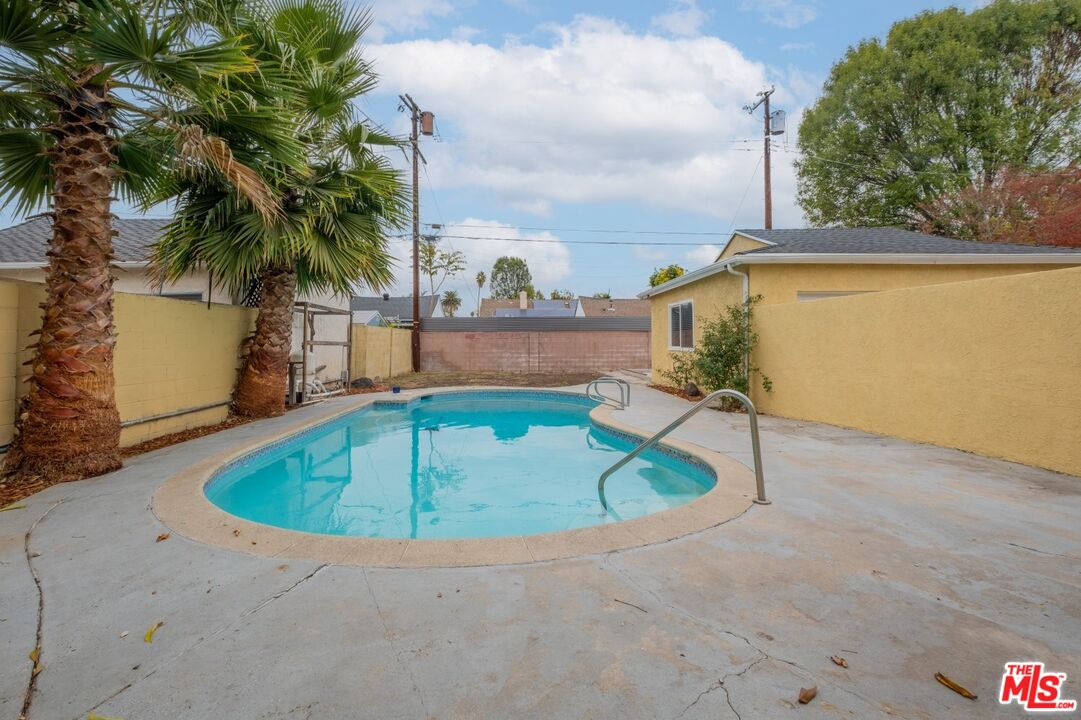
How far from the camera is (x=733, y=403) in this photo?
895cm

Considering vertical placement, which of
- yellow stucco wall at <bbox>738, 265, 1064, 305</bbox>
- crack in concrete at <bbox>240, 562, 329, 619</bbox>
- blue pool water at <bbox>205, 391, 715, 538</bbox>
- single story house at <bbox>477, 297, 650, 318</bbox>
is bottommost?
blue pool water at <bbox>205, 391, 715, 538</bbox>

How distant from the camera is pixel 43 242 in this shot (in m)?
10.3

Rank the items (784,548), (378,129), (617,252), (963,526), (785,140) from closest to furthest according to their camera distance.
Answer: (784,548) < (963,526) < (378,129) < (785,140) < (617,252)

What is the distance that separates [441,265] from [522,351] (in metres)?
21.7

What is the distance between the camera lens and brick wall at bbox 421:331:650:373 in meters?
18.4

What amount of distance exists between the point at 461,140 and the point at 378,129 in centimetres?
1284

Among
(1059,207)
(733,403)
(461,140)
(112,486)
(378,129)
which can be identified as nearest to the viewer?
(112,486)

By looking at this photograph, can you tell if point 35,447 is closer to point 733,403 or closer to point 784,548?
point 784,548

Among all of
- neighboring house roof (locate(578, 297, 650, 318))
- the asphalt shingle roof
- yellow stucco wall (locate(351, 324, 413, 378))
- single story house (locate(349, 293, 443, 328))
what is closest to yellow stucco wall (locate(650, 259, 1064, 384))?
the asphalt shingle roof

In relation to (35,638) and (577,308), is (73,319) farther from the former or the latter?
(577,308)

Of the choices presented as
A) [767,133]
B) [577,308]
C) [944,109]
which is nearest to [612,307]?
[577,308]

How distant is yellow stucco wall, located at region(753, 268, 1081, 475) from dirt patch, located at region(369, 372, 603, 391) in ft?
25.1

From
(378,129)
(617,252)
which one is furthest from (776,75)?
(378,129)

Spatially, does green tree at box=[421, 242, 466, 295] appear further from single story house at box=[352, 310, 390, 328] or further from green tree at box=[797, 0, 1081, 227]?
green tree at box=[797, 0, 1081, 227]
